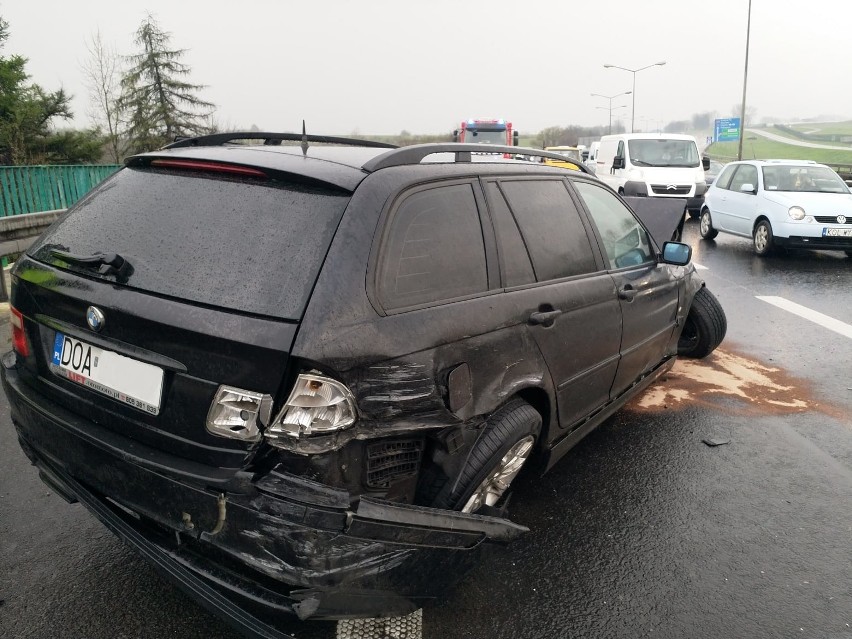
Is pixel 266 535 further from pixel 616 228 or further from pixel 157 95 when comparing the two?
pixel 157 95

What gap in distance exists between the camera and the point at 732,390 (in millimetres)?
5160

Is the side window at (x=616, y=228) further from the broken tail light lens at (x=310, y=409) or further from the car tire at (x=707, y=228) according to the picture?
the car tire at (x=707, y=228)

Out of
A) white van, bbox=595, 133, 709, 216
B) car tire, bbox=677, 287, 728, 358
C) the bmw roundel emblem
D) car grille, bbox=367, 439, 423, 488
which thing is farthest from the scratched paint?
white van, bbox=595, 133, 709, 216

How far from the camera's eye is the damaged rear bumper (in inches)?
76.0

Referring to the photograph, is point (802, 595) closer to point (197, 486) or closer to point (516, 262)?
point (516, 262)

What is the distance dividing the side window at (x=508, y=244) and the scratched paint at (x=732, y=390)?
7.66 ft

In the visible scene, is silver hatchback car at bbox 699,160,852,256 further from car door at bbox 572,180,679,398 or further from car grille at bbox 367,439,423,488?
car grille at bbox 367,439,423,488

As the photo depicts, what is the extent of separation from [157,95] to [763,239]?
3437 cm

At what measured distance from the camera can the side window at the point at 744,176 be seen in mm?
12203

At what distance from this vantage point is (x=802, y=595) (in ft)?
8.95

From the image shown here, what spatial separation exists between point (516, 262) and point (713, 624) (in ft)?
5.36

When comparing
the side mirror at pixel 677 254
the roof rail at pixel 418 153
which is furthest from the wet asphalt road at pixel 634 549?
the roof rail at pixel 418 153

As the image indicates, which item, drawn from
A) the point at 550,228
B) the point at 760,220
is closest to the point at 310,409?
the point at 550,228

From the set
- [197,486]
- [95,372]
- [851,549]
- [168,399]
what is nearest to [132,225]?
[95,372]
